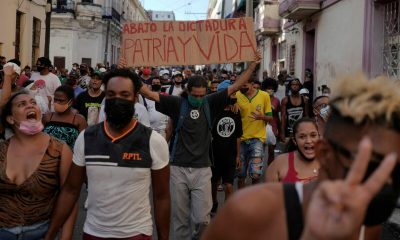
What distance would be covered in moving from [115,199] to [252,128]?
4.35 meters

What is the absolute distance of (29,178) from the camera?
133 inches

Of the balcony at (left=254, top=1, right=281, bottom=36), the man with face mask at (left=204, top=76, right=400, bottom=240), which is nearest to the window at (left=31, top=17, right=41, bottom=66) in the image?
the balcony at (left=254, top=1, right=281, bottom=36)

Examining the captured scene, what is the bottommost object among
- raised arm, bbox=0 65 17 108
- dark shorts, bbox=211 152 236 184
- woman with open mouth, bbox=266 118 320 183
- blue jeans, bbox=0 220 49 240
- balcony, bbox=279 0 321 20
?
blue jeans, bbox=0 220 49 240

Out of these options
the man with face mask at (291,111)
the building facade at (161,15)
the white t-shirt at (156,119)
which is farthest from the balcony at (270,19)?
the building facade at (161,15)

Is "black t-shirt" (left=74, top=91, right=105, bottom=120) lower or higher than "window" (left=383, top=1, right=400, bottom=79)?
lower

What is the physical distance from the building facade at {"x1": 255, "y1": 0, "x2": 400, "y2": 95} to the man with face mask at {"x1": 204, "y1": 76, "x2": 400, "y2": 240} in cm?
466

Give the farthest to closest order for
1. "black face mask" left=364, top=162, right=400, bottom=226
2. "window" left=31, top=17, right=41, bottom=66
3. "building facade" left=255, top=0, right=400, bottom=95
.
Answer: "window" left=31, top=17, right=41, bottom=66, "building facade" left=255, top=0, right=400, bottom=95, "black face mask" left=364, top=162, right=400, bottom=226

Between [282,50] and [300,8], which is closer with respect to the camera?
[300,8]

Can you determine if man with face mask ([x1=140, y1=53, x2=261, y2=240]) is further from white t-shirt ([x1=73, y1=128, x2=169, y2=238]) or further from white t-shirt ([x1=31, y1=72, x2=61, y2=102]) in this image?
white t-shirt ([x1=31, y1=72, x2=61, y2=102])

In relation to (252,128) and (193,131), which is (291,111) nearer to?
(252,128)

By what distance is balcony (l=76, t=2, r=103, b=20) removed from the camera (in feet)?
143

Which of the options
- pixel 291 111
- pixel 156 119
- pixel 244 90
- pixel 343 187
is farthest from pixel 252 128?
pixel 343 187

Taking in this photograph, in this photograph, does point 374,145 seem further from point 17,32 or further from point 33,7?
point 33,7

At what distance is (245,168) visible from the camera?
7.50 meters
